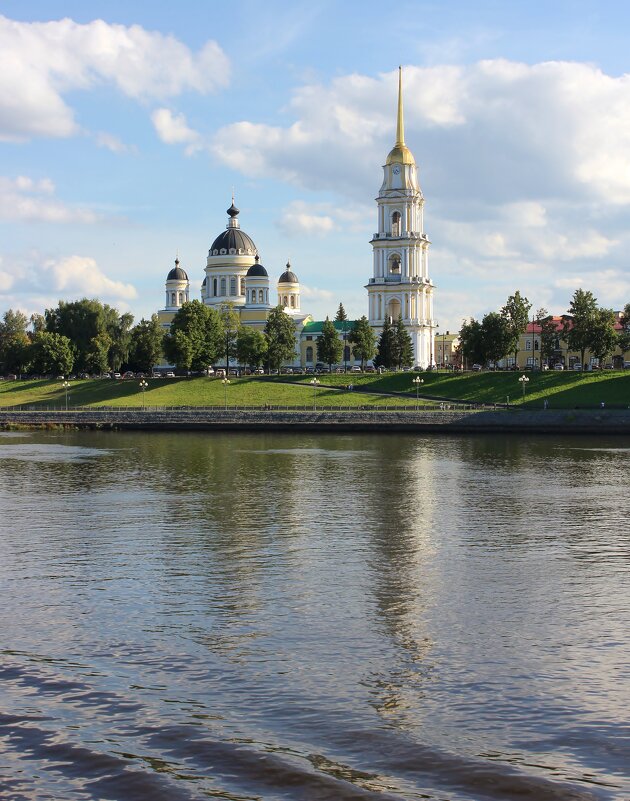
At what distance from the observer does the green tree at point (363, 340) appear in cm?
12050

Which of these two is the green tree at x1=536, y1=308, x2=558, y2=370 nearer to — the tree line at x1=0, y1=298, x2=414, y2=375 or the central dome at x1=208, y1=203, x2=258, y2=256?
the tree line at x1=0, y1=298, x2=414, y2=375

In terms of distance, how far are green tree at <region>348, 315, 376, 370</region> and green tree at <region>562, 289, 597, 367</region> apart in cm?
2359

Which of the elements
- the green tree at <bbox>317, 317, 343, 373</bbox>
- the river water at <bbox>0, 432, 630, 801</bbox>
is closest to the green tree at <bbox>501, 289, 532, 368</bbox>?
the green tree at <bbox>317, 317, 343, 373</bbox>

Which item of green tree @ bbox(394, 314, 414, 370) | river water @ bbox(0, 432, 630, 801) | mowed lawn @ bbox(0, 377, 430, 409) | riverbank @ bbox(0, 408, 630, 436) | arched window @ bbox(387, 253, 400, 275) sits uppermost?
arched window @ bbox(387, 253, 400, 275)

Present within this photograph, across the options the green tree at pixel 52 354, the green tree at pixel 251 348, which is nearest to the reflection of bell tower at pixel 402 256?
the green tree at pixel 251 348

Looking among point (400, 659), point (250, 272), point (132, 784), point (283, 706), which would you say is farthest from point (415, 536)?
point (250, 272)

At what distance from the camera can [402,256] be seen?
12938 centimetres

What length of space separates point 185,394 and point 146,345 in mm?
21254

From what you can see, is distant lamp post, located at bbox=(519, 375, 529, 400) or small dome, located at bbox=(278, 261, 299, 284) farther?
small dome, located at bbox=(278, 261, 299, 284)

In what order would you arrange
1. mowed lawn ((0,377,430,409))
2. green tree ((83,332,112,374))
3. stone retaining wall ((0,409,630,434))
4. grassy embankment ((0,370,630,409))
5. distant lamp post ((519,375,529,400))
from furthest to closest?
green tree ((83,332,112,374)) → mowed lawn ((0,377,430,409)) → grassy embankment ((0,370,630,409)) → distant lamp post ((519,375,529,400)) → stone retaining wall ((0,409,630,434))

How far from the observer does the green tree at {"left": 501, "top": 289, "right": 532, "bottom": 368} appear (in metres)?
111

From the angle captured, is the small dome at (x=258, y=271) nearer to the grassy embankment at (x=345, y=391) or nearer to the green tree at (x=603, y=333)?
the grassy embankment at (x=345, y=391)

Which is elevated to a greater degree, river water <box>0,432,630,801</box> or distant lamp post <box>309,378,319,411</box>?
distant lamp post <box>309,378,319,411</box>

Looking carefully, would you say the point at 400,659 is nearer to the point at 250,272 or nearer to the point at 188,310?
the point at 188,310
